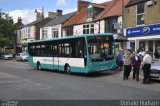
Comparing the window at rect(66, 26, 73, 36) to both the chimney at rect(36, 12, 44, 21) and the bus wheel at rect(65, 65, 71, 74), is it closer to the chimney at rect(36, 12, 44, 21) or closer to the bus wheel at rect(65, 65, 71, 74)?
the chimney at rect(36, 12, 44, 21)

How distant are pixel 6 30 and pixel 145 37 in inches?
1882

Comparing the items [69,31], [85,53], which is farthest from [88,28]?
[85,53]

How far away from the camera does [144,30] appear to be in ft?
97.7

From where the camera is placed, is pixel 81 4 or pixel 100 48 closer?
pixel 100 48

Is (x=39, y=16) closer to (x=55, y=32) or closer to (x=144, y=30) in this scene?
(x=55, y=32)

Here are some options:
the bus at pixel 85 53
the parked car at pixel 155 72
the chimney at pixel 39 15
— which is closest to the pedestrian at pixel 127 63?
the parked car at pixel 155 72

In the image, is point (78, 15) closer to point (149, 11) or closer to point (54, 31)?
point (54, 31)

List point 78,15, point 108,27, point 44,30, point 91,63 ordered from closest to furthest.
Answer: point 91,63 → point 108,27 → point 78,15 → point 44,30

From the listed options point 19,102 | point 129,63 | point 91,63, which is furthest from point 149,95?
point 91,63

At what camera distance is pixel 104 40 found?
70.1ft

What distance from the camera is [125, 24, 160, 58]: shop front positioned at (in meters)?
28.7

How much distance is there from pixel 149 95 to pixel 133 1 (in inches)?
827

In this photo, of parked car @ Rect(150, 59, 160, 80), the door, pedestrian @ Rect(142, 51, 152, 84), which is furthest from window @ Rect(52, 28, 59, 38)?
pedestrian @ Rect(142, 51, 152, 84)

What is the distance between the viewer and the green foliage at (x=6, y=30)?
70.2m
